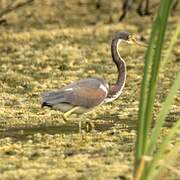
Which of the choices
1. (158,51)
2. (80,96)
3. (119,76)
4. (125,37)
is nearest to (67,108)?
(80,96)

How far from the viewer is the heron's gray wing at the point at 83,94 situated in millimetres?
7285

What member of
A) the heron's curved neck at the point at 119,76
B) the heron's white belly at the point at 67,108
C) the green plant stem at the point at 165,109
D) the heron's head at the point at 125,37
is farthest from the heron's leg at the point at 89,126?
the green plant stem at the point at 165,109

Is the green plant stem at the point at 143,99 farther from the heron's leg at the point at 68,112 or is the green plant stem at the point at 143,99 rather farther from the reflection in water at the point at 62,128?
the heron's leg at the point at 68,112

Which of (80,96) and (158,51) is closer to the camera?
(158,51)

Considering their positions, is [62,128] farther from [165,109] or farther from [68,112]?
[165,109]

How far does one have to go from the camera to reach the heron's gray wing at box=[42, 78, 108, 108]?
7285 mm

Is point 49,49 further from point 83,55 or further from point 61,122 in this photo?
point 61,122

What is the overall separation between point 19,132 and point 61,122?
0.61m

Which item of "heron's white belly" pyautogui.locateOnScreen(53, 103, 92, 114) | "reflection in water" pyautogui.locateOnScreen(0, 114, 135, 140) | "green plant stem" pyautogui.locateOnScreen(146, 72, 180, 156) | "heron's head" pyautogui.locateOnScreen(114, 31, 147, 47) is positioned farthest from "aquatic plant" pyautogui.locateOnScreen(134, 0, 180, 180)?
"heron's head" pyautogui.locateOnScreen(114, 31, 147, 47)

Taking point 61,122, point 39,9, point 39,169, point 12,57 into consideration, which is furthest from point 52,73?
point 39,9

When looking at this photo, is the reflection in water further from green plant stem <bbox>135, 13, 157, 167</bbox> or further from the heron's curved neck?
green plant stem <bbox>135, 13, 157, 167</bbox>

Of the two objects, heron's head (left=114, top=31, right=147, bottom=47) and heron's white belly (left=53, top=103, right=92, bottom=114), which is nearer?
heron's white belly (left=53, top=103, right=92, bottom=114)

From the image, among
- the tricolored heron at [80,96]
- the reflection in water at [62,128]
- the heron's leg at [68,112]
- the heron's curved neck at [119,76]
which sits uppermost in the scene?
the heron's curved neck at [119,76]

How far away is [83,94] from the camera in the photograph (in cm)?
745
